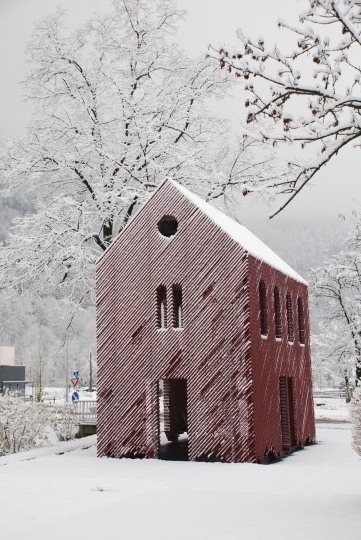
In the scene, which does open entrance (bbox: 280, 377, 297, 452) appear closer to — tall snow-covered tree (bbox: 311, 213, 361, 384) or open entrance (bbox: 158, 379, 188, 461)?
open entrance (bbox: 158, 379, 188, 461)

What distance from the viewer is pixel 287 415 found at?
18.4 m

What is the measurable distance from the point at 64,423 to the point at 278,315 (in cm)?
862

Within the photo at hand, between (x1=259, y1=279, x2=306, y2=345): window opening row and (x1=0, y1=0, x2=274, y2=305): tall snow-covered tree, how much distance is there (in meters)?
5.53

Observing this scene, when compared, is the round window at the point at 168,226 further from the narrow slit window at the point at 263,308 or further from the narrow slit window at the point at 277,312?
the narrow slit window at the point at 277,312

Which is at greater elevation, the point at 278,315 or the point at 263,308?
the point at 263,308

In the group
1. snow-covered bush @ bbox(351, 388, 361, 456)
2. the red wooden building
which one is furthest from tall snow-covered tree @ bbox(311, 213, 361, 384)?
snow-covered bush @ bbox(351, 388, 361, 456)

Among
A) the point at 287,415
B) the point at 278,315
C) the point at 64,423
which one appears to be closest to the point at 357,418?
the point at 287,415

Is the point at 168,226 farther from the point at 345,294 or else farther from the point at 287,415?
the point at 345,294

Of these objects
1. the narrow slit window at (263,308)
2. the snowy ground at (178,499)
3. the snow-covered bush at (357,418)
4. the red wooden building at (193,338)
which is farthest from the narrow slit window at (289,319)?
the snow-covered bush at (357,418)

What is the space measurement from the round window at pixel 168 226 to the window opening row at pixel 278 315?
308 cm

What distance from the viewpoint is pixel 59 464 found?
16.3 meters

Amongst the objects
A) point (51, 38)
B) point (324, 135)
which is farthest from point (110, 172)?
point (324, 135)

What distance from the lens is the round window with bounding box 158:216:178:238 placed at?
1829 centimetres

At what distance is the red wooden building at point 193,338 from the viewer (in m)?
16.3
